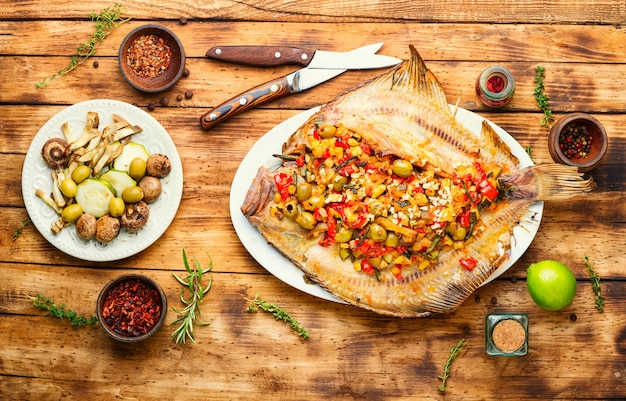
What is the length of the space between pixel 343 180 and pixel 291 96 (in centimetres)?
68

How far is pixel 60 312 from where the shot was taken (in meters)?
3.38

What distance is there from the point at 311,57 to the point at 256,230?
1.00 meters

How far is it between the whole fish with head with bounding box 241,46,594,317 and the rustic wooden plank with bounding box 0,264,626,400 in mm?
323

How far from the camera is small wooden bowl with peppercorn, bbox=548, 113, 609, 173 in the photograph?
10.5ft

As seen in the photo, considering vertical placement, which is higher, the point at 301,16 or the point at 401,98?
the point at 301,16

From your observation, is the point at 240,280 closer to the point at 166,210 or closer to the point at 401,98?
the point at 166,210

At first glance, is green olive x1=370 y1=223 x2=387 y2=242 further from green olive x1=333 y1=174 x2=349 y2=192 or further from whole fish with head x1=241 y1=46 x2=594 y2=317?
green olive x1=333 y1=174 x2=349 y2=192

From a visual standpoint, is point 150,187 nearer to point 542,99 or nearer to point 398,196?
point 398,196

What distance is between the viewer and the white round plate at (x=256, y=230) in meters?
3.18

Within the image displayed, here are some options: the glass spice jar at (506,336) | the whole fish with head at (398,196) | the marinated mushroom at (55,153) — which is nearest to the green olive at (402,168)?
the whole fish with head at (398,196)

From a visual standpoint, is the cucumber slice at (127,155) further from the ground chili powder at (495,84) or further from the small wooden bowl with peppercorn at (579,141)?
the small wooden bowl with peppercorn at (579,141)

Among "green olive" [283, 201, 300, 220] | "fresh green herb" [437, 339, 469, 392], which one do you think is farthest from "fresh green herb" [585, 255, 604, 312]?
"green olive" [283, 201, 300, 220]

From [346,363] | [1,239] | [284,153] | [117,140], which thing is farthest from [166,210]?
[346,363]

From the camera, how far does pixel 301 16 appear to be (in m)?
3.46
